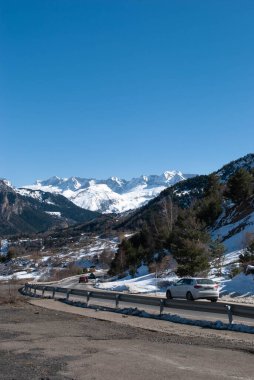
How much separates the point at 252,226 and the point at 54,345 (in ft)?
191

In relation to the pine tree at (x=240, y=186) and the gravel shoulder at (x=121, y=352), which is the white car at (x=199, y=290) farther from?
the pine tree at (x=240, y=186)

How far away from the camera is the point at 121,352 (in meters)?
11.3

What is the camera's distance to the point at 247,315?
52.3ft

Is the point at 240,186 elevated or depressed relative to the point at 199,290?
elevated

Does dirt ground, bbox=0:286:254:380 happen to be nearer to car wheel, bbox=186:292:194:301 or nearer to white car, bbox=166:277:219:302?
white car, bbox=166:277:219:302

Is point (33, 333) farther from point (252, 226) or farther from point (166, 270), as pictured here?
point (252, 226)

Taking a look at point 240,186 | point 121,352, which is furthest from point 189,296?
point 240,186

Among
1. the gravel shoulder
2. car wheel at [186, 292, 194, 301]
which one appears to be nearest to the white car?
car wheel at [186, 292, 194, 301]

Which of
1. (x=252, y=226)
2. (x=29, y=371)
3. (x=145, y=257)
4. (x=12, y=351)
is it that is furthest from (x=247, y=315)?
(x=145, y=257)

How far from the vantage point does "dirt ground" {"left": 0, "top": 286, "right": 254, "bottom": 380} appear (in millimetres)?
8922

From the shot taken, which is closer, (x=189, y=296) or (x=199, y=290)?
(x=199, y=290)

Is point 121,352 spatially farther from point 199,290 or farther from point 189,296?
point 189,296

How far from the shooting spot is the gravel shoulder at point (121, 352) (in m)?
8.93

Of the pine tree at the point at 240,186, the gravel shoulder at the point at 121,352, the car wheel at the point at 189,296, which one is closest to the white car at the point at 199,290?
the car wheel at the point at 189,296
